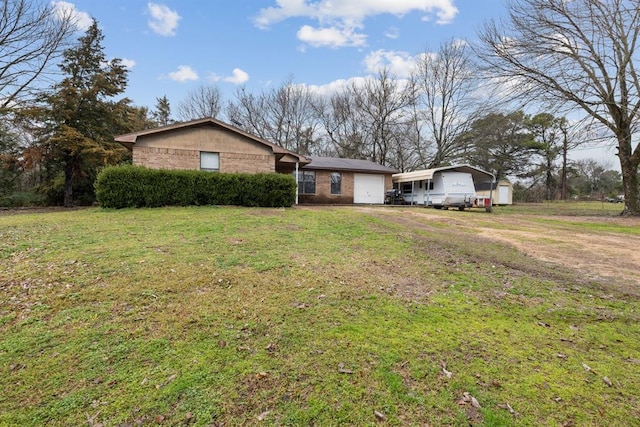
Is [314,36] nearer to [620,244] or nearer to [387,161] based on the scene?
[387,161]

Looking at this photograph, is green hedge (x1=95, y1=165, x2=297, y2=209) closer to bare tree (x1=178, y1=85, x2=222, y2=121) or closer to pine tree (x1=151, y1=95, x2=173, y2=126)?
bare tree (x1=178, y1=85, x2=222, y2=121)

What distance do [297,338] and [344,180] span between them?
1875 centimetres

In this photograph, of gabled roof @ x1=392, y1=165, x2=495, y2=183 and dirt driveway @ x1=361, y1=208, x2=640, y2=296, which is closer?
dirt driveway @ x1=361, y1=208, x2=640, y2=296

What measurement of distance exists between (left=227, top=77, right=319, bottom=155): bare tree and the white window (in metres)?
19.4

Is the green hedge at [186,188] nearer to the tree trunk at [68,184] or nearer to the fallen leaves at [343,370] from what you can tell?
the tree trunk at [68,184]

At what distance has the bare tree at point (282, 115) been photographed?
33.3m

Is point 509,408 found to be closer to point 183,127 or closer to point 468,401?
point 468,401

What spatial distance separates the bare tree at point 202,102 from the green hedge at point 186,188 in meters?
24.3

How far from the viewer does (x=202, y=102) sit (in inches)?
1330

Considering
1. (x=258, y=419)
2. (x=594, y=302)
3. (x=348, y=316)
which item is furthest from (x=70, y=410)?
(x=594, y=302)

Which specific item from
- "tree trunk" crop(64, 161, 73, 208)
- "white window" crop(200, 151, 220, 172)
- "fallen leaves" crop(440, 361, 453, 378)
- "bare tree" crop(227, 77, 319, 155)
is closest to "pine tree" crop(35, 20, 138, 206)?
"tree trunk" crop(64, 161, 73, 208)

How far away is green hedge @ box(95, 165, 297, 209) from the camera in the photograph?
11.2m

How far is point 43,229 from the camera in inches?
296

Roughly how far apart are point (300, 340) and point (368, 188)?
1971 cm
